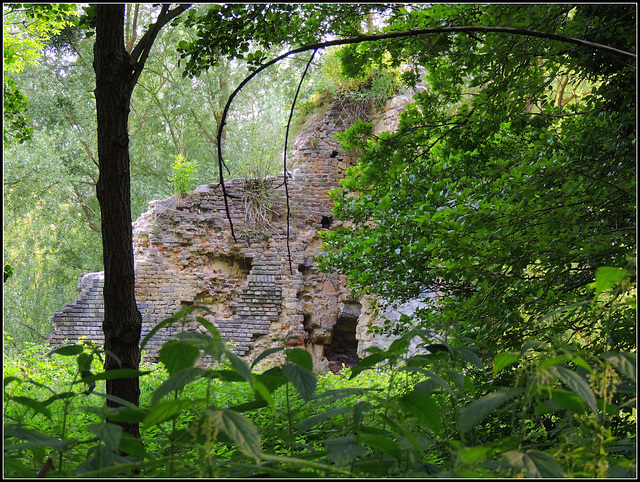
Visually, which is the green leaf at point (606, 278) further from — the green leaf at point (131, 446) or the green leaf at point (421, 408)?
the green leaf at point (131, 446)

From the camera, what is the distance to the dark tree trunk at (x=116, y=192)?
7.04ft

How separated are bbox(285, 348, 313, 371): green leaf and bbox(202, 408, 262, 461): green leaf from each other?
0.30 m

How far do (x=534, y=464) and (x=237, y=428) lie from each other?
16.5 inches

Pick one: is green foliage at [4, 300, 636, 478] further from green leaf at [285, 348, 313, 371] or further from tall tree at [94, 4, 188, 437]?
tall tree at [94, 4, 188, 437]

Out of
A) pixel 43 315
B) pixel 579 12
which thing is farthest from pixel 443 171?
pixel 43 315

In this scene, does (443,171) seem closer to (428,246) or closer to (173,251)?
(428,246)

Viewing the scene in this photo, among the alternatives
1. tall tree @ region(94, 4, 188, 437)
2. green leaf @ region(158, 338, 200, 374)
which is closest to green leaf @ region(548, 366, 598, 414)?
green leaf @ region(158, 338, 200, 374)

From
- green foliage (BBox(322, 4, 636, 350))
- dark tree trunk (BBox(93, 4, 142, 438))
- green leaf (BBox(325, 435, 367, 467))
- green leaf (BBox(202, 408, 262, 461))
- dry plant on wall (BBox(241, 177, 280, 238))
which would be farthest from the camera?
dry plant on wall (BBox(241, 177, 280, 238))

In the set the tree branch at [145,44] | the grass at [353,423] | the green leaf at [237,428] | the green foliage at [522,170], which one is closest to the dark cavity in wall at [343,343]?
the green foliage at [522,170]

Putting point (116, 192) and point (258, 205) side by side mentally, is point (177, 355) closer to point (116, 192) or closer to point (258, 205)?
point (116, 192)

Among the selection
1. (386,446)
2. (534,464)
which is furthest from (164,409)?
(534,464)

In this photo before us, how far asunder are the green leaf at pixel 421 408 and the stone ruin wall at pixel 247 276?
9303mm

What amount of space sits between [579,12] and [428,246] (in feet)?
5.92

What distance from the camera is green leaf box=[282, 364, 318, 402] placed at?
0.86 metres
